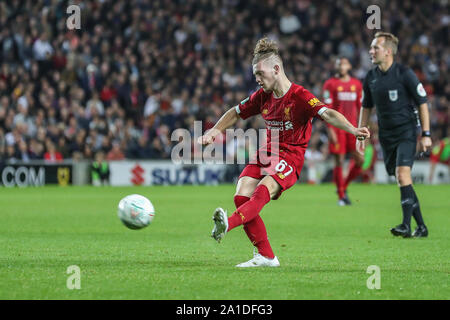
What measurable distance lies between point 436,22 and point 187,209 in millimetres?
19815

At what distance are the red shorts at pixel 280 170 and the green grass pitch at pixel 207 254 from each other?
0.74 metres

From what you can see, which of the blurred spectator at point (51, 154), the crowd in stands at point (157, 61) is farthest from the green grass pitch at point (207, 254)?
the crowd in stands at point (157, 61)

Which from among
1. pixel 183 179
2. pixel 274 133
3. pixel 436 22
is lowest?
pixel 183 179

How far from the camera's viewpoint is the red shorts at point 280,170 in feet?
22.6

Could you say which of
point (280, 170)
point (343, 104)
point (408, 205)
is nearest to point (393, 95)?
point (408, 205)

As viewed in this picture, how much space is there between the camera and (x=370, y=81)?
9977 millimetres

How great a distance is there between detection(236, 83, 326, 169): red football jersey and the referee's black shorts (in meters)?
2.87

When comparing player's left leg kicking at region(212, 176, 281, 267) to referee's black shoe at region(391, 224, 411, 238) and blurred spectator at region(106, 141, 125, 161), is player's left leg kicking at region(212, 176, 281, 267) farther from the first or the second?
blurred spectator at region(106, 141, 125, 161)

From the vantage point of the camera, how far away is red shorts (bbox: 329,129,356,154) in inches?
573

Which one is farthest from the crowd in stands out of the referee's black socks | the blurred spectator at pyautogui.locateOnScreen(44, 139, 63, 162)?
the referee's black socks

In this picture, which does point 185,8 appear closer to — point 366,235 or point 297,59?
point 297,59

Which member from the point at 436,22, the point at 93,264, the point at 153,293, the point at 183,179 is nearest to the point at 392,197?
the point at 183,179

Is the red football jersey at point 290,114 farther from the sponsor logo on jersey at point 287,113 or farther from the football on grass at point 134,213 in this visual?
the football on grass at point 134,213

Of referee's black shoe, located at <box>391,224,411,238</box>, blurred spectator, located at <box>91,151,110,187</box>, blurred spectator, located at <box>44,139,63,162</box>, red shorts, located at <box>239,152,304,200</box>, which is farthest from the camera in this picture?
blurred spectator, located at <box>91,151,110,187</box>
